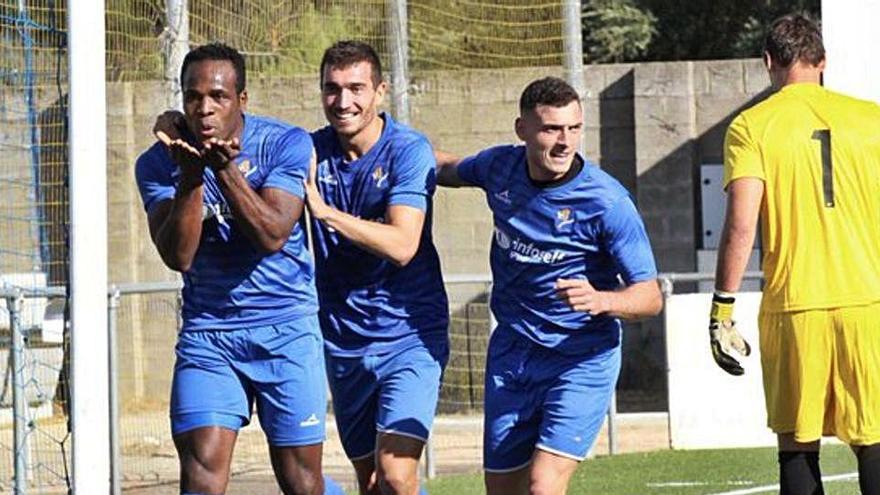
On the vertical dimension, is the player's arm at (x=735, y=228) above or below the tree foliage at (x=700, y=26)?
below

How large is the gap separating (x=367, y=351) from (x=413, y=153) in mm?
914

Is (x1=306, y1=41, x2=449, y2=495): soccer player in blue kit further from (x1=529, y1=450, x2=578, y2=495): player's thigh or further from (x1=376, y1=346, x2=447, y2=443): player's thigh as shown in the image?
(x1=529, y1=450, x2=578, y2=495): player's thigh

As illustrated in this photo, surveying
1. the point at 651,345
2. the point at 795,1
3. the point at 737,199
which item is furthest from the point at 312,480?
the point at 795,1

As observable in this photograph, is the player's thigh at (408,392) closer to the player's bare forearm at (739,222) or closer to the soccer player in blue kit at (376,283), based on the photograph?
the soccer player in blue kit at (376,283)

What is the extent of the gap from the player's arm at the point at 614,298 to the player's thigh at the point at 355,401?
3.92 ft

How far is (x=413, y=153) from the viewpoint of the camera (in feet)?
28.5

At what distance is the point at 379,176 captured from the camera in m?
8.62

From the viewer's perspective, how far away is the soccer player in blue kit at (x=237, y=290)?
773cm

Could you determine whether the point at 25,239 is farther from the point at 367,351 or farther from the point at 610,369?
Answer: the point at 610,369

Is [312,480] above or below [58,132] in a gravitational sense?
below

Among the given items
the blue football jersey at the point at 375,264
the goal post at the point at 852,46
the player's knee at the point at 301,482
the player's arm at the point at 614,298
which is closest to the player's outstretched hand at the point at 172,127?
the blue football jersey at the point at 375,264

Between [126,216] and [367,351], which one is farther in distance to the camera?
[126,216]

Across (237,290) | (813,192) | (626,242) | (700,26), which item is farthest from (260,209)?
(700,26)

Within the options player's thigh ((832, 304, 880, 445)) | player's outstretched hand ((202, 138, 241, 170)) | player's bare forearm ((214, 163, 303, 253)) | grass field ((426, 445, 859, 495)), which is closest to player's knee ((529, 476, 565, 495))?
player's thigh ((832, 304, 880, 445))
